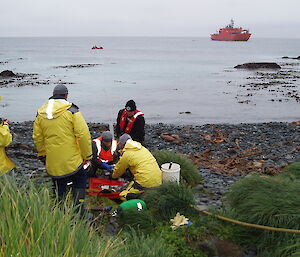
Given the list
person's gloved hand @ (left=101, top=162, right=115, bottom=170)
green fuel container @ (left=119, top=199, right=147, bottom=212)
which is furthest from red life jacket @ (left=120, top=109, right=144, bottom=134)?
green fuel container @ (left=119, top=199, right=147, bottom=212)

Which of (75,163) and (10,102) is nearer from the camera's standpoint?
(75,163)

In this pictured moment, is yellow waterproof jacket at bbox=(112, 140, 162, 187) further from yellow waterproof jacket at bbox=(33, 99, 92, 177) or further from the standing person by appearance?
the standing person

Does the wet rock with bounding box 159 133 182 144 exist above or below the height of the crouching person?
below

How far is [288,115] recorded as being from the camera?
20094 millimetres

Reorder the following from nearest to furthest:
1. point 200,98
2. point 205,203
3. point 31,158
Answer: point 205,203 < point 31,158 < point 200,98

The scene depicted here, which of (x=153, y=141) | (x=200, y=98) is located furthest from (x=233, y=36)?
(x=153, y=141)

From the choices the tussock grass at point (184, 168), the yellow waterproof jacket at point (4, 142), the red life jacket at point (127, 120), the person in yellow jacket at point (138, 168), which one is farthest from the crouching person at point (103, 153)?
the yellow waterproof jacket at point (4, 142)

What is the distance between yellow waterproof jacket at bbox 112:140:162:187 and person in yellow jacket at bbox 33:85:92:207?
89 cm

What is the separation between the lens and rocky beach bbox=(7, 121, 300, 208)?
6.93 m

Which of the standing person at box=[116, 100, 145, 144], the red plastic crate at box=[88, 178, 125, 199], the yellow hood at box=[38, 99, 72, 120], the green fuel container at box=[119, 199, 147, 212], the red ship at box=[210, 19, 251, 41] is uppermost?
the red ship at box=[210, 19, 251, 41]

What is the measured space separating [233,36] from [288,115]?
131910mm

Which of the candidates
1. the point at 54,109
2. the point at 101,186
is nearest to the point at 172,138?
the point at 101,186

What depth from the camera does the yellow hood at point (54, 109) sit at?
4.26m

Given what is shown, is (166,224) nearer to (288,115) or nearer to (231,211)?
(231,211)
